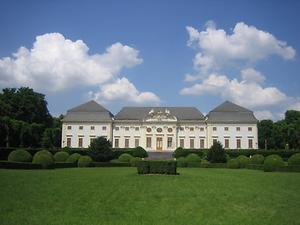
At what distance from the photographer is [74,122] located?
57.7 meters

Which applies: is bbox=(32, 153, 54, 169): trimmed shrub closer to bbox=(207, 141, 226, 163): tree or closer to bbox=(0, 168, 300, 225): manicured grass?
bbox=(0, 168, 300, 225): manicured grass

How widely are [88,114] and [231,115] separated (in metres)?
21.9

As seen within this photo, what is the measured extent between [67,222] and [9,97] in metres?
45.4

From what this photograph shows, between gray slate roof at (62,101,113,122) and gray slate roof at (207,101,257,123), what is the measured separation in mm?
15831

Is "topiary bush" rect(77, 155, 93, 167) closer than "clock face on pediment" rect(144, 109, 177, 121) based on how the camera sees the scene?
Yes

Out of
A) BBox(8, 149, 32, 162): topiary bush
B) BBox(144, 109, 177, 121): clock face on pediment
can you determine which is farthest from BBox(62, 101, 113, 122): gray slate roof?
BBox(8, 149, 32, 162): topiary bush

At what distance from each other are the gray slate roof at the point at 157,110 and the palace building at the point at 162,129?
17 centimetres

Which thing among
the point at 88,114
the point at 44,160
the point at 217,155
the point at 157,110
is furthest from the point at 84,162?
the point at 157,110

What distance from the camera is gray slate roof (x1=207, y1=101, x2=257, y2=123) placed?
186ft

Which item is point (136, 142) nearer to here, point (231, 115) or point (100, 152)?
point (231, 115)

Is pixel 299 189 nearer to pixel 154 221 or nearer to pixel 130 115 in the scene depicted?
pixel 154 221

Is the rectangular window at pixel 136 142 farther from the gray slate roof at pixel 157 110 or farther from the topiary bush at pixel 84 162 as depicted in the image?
the topiary bush at pixel 84 162

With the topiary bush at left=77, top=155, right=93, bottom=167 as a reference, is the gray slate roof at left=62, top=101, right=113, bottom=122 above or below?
above

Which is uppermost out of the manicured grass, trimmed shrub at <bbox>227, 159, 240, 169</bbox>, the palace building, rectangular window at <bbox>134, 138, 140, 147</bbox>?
the palace building
